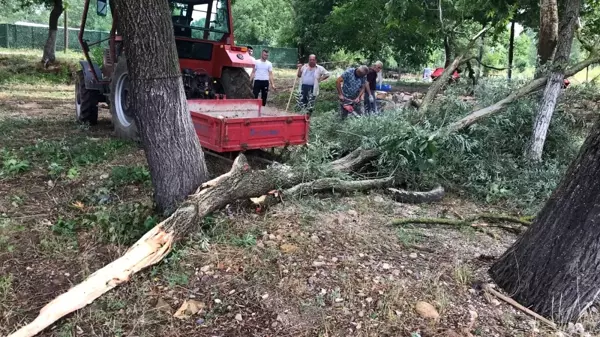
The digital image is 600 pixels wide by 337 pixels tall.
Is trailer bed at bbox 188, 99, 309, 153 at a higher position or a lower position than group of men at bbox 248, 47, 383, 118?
lower

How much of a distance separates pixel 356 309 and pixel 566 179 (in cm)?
157

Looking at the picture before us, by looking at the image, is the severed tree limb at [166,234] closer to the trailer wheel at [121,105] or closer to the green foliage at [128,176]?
the green foliage at [128,176]

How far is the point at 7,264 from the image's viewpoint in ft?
12.0

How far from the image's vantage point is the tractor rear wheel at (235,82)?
24.5 ft

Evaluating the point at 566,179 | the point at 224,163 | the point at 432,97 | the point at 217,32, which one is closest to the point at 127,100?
the point at 217,32

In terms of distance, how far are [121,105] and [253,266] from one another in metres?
4.60

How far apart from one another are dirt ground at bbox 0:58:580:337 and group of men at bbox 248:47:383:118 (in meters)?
3.49

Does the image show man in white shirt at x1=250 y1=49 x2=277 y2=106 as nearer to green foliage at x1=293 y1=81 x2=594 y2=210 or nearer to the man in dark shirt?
the man in dark shirt

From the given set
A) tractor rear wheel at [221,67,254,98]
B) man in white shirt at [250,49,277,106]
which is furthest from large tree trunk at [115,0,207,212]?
man in white shirt at [250,49,277,106]

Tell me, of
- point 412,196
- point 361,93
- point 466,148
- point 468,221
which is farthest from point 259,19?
point 468,221

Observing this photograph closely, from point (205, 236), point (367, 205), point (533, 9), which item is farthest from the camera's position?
point (533, 9)

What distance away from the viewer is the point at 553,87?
6.70 m

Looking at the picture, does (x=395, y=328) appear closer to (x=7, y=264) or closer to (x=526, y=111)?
(x=7, y=264)

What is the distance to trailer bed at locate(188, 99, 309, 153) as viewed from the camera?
Answer: 5215 mm
